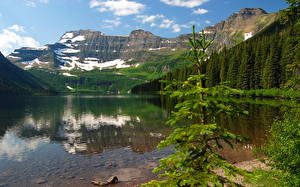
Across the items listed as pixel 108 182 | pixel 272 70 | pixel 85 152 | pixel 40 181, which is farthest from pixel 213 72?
pixel 40 181

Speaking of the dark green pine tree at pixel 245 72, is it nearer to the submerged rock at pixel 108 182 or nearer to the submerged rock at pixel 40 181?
the submerged rock at pixel 108 182

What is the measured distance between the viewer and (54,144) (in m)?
37.9

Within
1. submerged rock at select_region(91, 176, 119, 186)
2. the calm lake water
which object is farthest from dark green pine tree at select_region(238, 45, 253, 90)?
submerged rock at select_region(91, 176, 119, 186)

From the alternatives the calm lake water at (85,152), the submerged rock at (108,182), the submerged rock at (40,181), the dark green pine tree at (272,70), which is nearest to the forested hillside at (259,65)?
Result: the dark green pine tree at (272,70)

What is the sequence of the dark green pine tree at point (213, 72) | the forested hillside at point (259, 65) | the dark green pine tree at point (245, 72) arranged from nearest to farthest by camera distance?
the forested hillside at point (259, 65) < the dark green pine tree at point (245, 72) < the dark green pine tree at point (213, 72)

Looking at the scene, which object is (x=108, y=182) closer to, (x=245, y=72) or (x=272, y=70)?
(x=272, y=70)

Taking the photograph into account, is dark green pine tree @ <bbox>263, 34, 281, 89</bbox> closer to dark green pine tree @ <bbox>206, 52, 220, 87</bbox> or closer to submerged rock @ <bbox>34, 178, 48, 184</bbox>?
dark green pine tree @ <bbox>206, 52, 220, 87</bbox>

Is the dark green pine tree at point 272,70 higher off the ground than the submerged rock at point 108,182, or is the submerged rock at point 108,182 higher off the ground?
the dark green pine tree at point 272,70

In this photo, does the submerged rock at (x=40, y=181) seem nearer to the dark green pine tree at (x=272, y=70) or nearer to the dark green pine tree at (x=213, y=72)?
the dark green pine tree at (x=272, y=70)

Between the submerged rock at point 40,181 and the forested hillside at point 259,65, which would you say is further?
the forested hillside at point 259,65

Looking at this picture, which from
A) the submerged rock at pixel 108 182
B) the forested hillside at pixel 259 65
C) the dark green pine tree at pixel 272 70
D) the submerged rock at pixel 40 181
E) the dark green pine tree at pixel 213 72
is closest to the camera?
the submerged rock at pixel 108 182

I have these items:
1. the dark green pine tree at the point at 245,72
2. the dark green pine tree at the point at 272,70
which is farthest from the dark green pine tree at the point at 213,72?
the dark green pine tree at the point at 272,70

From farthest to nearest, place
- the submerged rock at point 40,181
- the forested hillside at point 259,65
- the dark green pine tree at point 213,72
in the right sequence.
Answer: the dark green pine tree at point 213,72
the forested hillside at point 259,65
the submerged rock at point 40,181

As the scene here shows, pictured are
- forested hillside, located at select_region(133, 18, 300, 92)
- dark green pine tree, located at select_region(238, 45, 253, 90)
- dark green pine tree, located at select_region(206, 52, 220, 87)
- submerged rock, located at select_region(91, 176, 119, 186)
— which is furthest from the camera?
dark green pine tree, located at select_region(206, 52, 220, 87)
